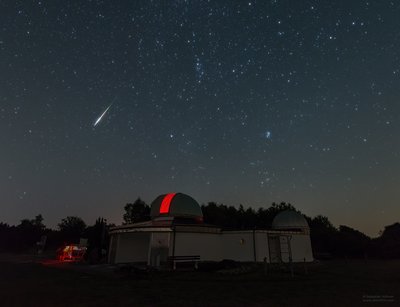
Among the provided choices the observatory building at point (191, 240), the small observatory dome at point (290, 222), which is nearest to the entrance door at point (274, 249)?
the observatory building at point (191, 240)

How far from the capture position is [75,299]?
1205 centimetres

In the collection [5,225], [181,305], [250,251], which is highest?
[5,225]

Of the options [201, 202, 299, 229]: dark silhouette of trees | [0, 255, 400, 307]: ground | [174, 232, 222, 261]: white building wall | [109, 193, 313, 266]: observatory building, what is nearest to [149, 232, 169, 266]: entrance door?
[109, 193, 313, 266]: observatory building

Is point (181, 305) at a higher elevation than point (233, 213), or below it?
below

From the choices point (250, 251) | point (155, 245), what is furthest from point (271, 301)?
point (250, 251)

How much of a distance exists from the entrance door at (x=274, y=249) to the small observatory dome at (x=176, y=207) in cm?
810

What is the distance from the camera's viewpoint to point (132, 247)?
34.4m

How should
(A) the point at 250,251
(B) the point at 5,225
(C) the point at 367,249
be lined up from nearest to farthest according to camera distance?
1. (A) the point at 250,251
2. (C) the point at 367,249
3. (B) the point at 5,225

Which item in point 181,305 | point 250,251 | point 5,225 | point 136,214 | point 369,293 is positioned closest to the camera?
point 181,305

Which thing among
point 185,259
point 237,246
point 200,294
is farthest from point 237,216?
point 200,294

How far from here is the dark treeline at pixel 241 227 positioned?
45531 mm

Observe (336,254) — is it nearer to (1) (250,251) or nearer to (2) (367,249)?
(2) (367,249)

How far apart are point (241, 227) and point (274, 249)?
83.6 ft

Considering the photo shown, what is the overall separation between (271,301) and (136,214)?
5390 cm
